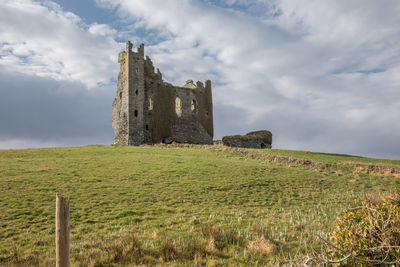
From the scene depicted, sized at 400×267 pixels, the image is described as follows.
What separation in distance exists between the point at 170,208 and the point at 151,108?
37308mm

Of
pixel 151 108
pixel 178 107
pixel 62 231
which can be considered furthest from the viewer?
pixel 178 107

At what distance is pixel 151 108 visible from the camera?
160ft

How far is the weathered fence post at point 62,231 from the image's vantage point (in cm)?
509

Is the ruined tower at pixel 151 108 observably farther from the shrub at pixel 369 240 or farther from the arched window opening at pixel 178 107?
the shrub at pixel 369 240

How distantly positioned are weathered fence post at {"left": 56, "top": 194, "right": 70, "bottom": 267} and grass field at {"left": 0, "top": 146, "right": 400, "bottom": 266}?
5.63 feet

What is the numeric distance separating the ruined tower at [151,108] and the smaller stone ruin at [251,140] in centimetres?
652

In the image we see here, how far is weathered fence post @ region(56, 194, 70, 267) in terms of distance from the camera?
16.7 feet

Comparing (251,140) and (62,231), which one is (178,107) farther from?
(62,231)

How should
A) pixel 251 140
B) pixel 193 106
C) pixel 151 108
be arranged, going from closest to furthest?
pixel 151 108 → pixel 251 140 → pixel 193 106

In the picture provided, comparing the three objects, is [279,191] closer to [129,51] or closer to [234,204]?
[234,204]

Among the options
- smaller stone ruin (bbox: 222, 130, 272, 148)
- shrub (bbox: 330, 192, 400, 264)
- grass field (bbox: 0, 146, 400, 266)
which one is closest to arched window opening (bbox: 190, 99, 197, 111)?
smaller stone ruin (bbox: 222, 130, 272, 148)

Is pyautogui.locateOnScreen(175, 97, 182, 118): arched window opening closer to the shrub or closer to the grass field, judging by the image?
the grass field

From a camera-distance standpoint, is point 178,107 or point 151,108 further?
point 178,107

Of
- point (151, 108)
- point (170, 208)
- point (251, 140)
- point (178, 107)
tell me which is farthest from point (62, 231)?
point (178, 107)
